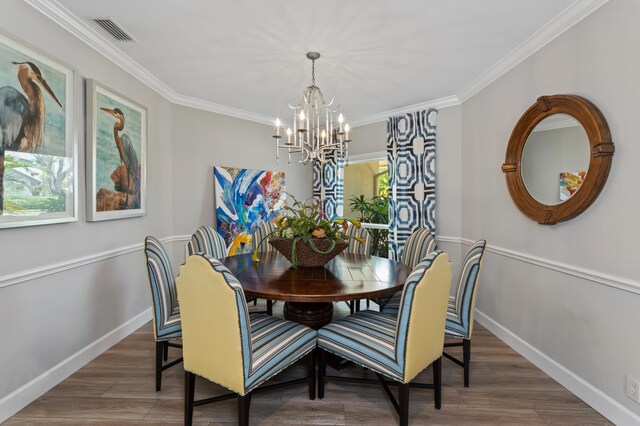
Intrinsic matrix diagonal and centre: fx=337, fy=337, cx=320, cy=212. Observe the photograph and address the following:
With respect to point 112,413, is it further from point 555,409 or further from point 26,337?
point 555,409

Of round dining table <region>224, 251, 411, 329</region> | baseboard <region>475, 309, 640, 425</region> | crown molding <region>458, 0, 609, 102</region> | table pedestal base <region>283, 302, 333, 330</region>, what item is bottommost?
baseboard <region>475, 309, 640, 425</region>

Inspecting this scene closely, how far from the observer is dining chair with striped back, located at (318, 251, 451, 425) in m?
1.68

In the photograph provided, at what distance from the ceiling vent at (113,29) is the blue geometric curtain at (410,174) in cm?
314

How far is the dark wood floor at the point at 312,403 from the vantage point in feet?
6.31

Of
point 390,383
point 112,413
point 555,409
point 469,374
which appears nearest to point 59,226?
point 112,413

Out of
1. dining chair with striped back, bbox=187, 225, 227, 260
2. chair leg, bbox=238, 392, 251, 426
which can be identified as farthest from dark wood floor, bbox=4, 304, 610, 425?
dining chair with striped back, bbox=187, 225, 227, 260

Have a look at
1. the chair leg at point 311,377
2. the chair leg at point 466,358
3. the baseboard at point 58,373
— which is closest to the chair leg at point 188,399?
the chair leg at point 311,377

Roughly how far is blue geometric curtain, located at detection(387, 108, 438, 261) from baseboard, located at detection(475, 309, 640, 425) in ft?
5.14

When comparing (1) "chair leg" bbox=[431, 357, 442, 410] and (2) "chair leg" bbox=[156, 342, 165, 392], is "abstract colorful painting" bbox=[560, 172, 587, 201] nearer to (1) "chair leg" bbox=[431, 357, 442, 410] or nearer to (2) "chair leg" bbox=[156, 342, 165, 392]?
(1) "chair leg" bbox=[431, 357, 442, 410]

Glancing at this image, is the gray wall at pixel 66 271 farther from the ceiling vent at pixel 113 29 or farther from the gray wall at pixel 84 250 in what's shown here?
the ceiling vent at pixel 113 29

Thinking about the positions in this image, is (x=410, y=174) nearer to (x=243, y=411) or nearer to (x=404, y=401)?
(x=404, y=401)

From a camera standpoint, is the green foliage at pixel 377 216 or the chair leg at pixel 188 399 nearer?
the chair leg at pixel 188 399

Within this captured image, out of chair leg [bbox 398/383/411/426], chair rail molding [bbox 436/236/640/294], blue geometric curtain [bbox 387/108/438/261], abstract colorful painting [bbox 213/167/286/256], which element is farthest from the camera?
abstract colorful painting [bbox 213/167/286/256]

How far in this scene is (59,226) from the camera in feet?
7.56
